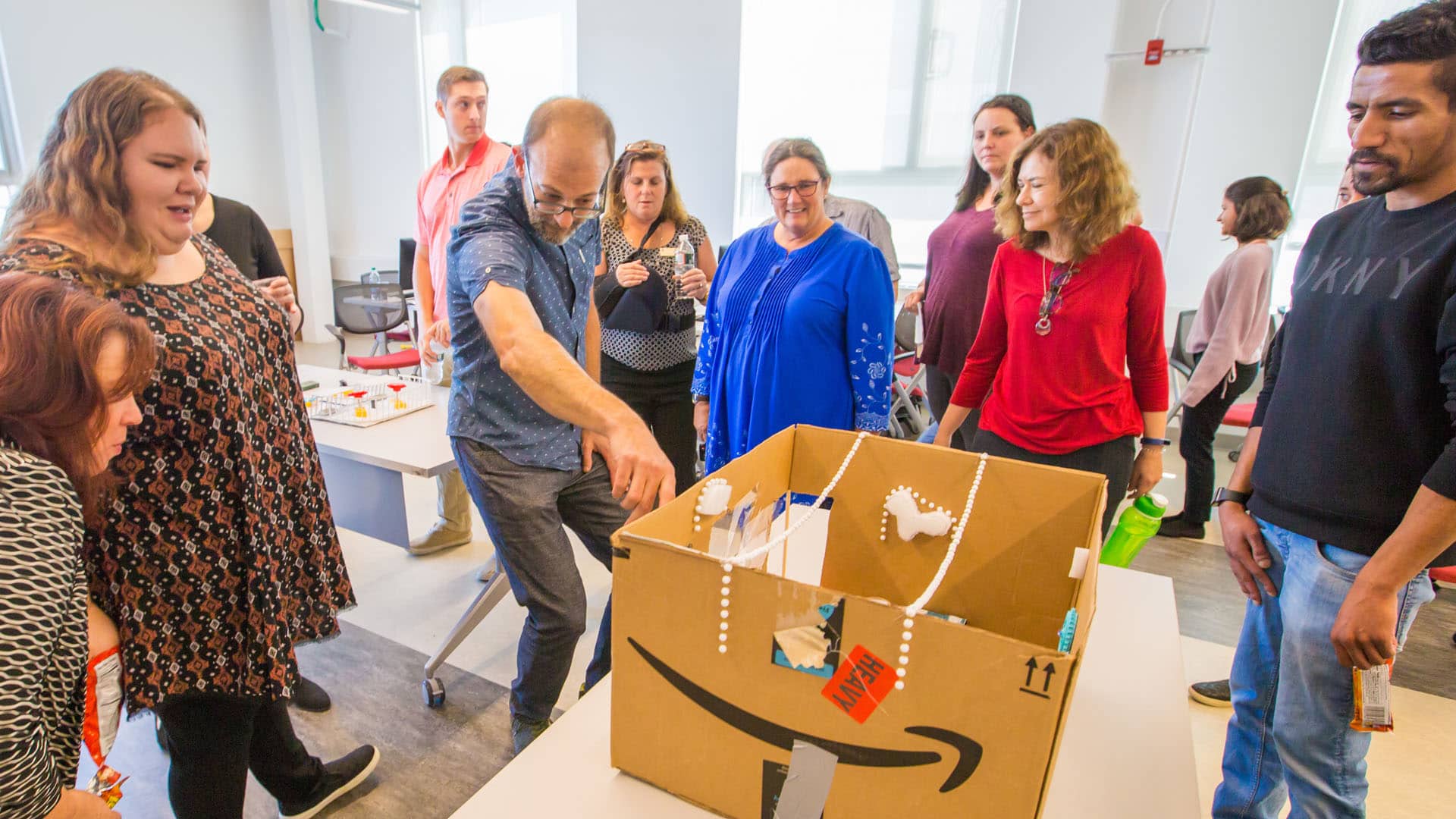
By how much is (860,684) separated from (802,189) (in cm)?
137

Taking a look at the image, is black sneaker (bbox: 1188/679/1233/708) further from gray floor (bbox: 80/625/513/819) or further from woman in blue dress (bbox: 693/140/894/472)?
gray floor (bbox: 80/625/513/819)

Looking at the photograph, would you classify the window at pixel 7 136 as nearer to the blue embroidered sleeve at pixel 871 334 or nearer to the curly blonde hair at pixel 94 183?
the curly blonde hair at pixel 94 183

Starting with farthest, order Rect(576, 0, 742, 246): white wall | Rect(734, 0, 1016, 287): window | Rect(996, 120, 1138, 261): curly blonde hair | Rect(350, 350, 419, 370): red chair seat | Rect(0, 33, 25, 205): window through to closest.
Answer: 1. Rect(0, 33, 25, 205): window
2. Rect(576, 0, 742, 246): white wall
3. Rect(734, 0, 1016, 287): window
4. Rect(350, 350, 419, 370): red chair seat
5. Rect(996, 120, 1138, 261): curly blonde hair

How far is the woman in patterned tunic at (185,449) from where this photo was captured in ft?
3.20

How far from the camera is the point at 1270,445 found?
115 cm

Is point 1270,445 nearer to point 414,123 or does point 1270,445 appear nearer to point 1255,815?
point 1255,815

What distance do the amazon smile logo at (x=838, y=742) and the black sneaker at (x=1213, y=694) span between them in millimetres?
1849

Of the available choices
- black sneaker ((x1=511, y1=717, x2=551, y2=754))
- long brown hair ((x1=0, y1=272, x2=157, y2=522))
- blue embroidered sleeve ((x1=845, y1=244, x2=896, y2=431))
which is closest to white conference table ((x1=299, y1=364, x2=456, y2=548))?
black sneaker ((x1=511, y1=717, x2=551, y2=754))

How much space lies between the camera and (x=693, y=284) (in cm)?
210

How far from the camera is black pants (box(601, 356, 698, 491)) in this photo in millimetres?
2150

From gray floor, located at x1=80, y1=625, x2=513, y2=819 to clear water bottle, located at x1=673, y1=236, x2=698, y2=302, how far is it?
1263 mm

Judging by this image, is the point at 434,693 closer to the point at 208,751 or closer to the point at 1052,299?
the point at 208,751

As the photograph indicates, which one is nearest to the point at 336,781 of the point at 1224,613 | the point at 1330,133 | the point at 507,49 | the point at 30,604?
the point at 30,604

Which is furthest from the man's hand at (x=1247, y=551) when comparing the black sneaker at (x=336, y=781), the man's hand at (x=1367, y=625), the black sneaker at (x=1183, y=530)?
the black sneaker at (x=1183, y=530)
